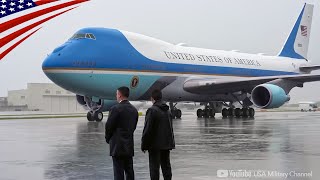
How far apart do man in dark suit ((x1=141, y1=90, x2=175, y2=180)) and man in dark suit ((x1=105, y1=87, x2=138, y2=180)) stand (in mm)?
364

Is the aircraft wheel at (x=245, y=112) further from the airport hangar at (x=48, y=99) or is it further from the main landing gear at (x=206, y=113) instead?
the airport hangar at (x=48, y=99)

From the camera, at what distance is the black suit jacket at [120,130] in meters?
7.11

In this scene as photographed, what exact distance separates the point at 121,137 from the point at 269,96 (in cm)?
2254

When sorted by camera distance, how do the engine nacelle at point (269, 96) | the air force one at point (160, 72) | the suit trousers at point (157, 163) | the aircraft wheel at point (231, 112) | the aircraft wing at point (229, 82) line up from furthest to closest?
1. the aircraft wheel at point (231, 112)
2. the aircraft wing at point (229, 82)
3. the engine nacelle at point (269, 96)
4. the air force one at point (160, 72)
5. the suit trousers at point (157, 163)

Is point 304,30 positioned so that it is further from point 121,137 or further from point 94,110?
point 121,137

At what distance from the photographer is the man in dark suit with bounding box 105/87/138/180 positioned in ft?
23.3

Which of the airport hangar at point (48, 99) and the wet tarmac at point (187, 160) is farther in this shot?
the airport hangar at point (48, 99)

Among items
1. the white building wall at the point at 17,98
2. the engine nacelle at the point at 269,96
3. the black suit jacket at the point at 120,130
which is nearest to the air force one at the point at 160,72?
the engine nacelle at the point at 269,96

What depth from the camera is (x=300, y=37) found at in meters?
41.3

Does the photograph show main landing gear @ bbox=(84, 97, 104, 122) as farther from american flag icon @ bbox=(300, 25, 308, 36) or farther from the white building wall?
the white building wall

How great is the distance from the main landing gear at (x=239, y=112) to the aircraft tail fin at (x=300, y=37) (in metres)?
7.95

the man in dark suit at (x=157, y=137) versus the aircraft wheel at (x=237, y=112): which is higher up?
the man in dark suit at (x=157, y=137)

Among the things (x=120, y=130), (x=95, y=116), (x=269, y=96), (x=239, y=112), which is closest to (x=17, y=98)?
(x=239, y=112)

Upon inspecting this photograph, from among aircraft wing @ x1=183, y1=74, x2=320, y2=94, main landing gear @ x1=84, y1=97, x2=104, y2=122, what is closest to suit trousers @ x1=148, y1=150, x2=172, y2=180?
main landing gear @ x1=84, y1=97, x2=104, y2=122
